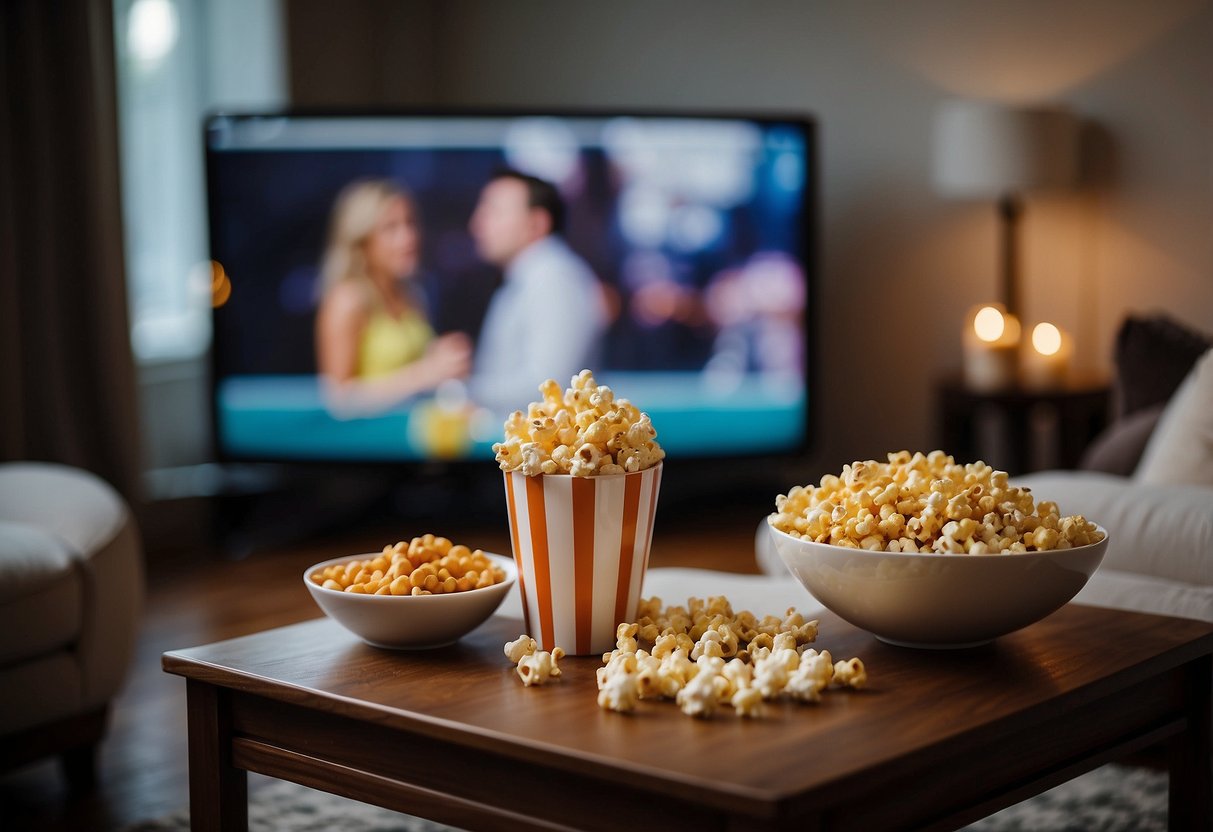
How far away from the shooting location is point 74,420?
404cm

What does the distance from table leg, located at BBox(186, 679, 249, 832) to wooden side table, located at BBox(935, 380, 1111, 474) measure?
2.92 metres

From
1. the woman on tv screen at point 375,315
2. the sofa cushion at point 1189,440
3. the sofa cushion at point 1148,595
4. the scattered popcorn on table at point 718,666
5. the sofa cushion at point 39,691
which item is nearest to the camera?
the scattered popcorn on table at point 718,666

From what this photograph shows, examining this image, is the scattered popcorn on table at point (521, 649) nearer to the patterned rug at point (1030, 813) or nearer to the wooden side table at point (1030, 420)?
the patterned rug at point (1030, 813)

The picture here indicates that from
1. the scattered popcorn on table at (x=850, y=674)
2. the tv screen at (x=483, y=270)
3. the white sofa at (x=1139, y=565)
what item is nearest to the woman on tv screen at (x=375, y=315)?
the tv screen at (x=483, y=270)

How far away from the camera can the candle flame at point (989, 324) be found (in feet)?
13.2

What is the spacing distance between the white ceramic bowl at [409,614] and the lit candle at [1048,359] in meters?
2.86

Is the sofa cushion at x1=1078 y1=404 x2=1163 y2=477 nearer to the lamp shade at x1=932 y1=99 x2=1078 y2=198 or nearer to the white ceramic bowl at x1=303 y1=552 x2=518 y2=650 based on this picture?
the lamp shade at x1=932 y1=99 x2=1078 y2=198

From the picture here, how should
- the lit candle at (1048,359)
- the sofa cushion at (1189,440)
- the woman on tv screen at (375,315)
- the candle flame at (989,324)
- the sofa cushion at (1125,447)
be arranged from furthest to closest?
the woman on tv screen at (375,315), the candle flame at (989,324), the lit candle at (1048,359), the sofa cushion at (1125,447), the sofa cushion at (1189,440)

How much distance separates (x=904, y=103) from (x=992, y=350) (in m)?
0.98

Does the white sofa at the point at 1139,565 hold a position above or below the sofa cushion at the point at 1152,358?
below

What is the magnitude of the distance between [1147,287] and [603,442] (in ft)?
10.2

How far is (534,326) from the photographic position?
13.7ft

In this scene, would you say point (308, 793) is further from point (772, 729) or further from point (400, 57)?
point (400, 57)

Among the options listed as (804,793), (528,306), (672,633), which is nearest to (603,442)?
(672,633)
